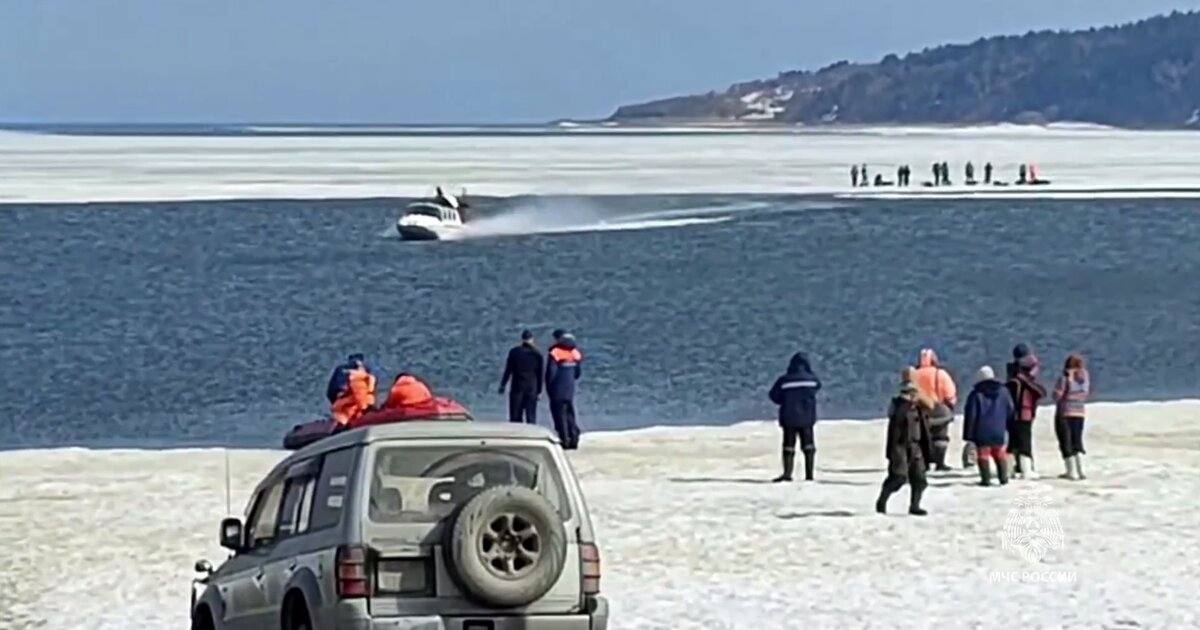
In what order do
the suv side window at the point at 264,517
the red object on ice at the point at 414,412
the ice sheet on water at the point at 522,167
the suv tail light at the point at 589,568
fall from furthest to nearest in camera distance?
the ice sheet on water at the point at 522,167 → the red object on ice at the point at 414,412 → the suv side window at the point at 264,517 → the suv tail light at the point at 589,568

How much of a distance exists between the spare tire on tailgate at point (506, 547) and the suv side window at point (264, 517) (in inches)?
48.4

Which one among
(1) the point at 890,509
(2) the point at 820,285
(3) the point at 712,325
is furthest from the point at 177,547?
(2) the point at 820,285

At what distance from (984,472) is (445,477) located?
986 centimetres

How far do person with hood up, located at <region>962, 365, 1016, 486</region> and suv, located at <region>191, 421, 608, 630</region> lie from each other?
920cm

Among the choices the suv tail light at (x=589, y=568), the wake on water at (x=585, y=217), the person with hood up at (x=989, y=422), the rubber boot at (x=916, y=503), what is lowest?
the rubber boot at (x=916, y=503)

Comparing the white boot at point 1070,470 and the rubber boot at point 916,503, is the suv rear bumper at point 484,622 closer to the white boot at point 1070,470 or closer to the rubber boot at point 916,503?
the rubber boot at point 916,503

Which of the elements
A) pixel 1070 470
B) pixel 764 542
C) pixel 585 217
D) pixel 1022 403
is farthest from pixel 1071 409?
pixel 585 217

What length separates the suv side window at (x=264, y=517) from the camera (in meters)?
10.2

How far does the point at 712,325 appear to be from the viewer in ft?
151

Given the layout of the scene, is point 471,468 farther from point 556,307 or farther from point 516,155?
point 516,155

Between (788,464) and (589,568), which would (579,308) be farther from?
(589,568)

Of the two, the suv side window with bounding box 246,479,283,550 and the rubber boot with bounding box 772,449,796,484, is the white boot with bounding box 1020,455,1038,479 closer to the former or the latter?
the rubber boot with bounding box 772,449,796,484

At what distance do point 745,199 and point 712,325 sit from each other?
4591 cm

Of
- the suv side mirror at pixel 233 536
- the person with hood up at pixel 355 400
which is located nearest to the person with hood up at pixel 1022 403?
the person with hood up at pixel 355 400
